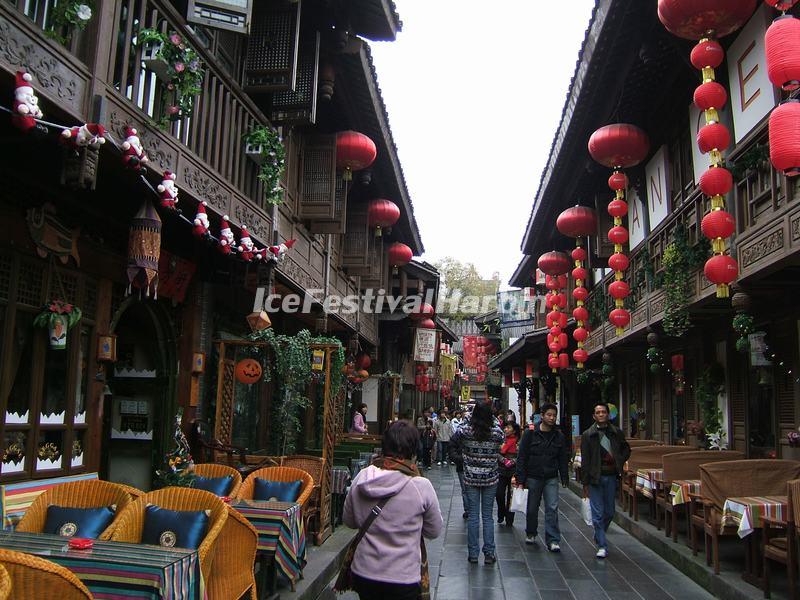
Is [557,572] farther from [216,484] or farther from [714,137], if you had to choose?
[714,137]

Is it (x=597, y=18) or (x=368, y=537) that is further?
(x=597, y=18)

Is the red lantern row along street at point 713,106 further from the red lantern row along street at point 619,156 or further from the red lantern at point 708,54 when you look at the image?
the red lantern row along street at point 619,156

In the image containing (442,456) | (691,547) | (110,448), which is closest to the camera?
(691,547)

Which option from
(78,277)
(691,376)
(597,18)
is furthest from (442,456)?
(78,277)

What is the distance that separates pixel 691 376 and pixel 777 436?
403 centimetres

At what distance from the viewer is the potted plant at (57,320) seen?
21.6 feet

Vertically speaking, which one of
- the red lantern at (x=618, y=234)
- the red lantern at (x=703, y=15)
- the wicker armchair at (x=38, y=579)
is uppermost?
the red lantern at (x=703, y=15)

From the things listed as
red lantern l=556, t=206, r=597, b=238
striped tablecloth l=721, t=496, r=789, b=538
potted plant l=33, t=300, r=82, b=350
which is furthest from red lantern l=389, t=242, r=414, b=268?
striped tablecloth l=721, t=496, r=789, b=538

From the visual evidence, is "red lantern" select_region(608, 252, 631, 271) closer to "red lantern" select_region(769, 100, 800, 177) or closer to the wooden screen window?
"red lantern" select_region(769, 100, 800, 177)

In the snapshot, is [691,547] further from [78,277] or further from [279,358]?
[78,277]

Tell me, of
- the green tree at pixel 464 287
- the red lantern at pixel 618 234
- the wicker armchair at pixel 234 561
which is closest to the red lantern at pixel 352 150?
the red lantern at pixel 618 234

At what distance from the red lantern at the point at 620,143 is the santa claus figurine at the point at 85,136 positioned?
8.24 meters

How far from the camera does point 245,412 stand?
39.8 feet

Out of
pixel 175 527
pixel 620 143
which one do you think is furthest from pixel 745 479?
pixel 620 143
